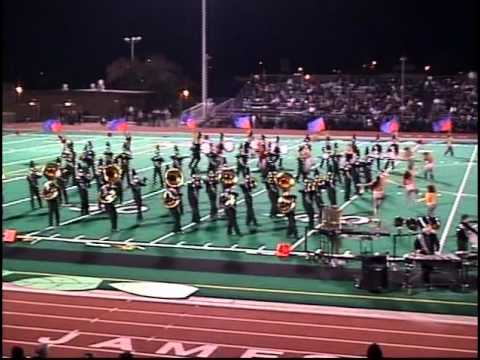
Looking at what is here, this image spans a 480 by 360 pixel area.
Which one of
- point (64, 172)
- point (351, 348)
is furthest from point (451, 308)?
point (64, 172)

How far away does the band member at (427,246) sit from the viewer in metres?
10.4

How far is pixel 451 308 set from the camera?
9.50 m

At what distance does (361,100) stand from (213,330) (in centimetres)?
3547

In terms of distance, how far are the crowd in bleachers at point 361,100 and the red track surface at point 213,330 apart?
30338 mm

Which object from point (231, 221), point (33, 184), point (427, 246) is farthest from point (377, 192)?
point (33, 184)

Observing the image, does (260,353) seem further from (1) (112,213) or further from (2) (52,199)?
(2) (52,199)

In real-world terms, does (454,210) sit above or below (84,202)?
below

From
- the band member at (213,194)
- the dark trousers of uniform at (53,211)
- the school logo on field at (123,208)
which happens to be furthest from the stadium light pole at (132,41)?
the dark trousers of uniform at (53,211)

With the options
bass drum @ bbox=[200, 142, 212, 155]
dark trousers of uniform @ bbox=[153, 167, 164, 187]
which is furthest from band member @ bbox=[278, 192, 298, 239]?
bass drum @ bbox=[200, 142, 212, 155]

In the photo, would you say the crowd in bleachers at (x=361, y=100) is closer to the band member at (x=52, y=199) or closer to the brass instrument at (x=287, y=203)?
the band member at (x=52, y=199)

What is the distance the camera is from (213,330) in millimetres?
8656

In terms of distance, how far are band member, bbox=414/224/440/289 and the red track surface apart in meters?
1.29

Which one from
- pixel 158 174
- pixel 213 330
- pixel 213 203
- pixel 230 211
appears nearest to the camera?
pixel 213 330

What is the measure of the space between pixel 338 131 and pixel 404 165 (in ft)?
49.8
